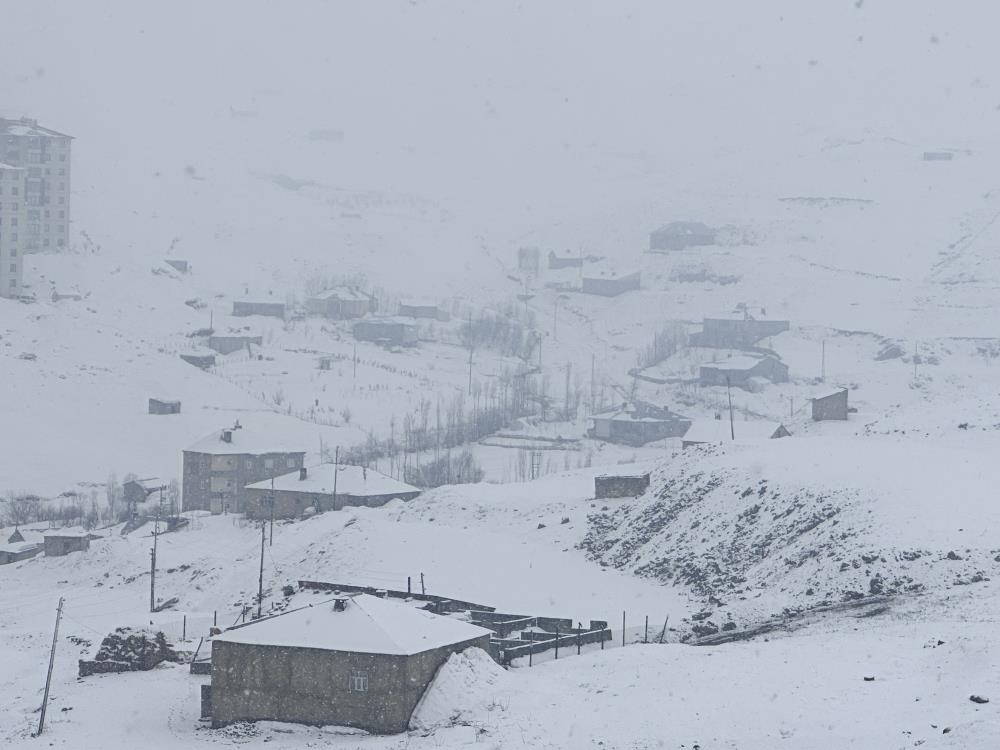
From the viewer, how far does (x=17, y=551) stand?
62.9m

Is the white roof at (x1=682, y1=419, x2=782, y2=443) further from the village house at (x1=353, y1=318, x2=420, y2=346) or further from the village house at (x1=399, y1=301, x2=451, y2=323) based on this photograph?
the village house at (x1=399, y1=301, x2=451, y2=323)

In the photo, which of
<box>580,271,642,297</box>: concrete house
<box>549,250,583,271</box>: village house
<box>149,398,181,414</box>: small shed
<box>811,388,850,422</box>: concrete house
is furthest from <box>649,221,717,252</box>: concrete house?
<box>811,388,850,422</box>: concrete house

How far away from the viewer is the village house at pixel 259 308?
11800 centimetres

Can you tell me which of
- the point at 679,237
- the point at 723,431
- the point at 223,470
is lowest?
the point at 223,470

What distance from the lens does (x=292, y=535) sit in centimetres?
5597

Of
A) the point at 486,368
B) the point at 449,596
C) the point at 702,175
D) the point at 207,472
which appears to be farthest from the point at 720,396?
the point at 702,175

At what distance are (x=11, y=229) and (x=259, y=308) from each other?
69.7 ft

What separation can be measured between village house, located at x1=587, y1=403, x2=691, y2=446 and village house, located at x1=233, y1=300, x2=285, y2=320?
33.3 m

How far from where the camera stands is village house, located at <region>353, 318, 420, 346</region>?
117812 millimetres

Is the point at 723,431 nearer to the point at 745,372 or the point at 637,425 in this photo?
the point at 637,425

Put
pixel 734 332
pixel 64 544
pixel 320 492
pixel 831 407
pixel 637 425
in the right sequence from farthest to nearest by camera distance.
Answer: pixel 734 332 < pixel 637 425 < pixel 831 407 < pixel 320 492 < pixel 64 544

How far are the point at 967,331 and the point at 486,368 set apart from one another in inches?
1559

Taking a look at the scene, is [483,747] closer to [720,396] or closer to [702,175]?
[720,396]

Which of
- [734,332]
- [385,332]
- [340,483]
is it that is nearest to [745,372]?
[734,332]
